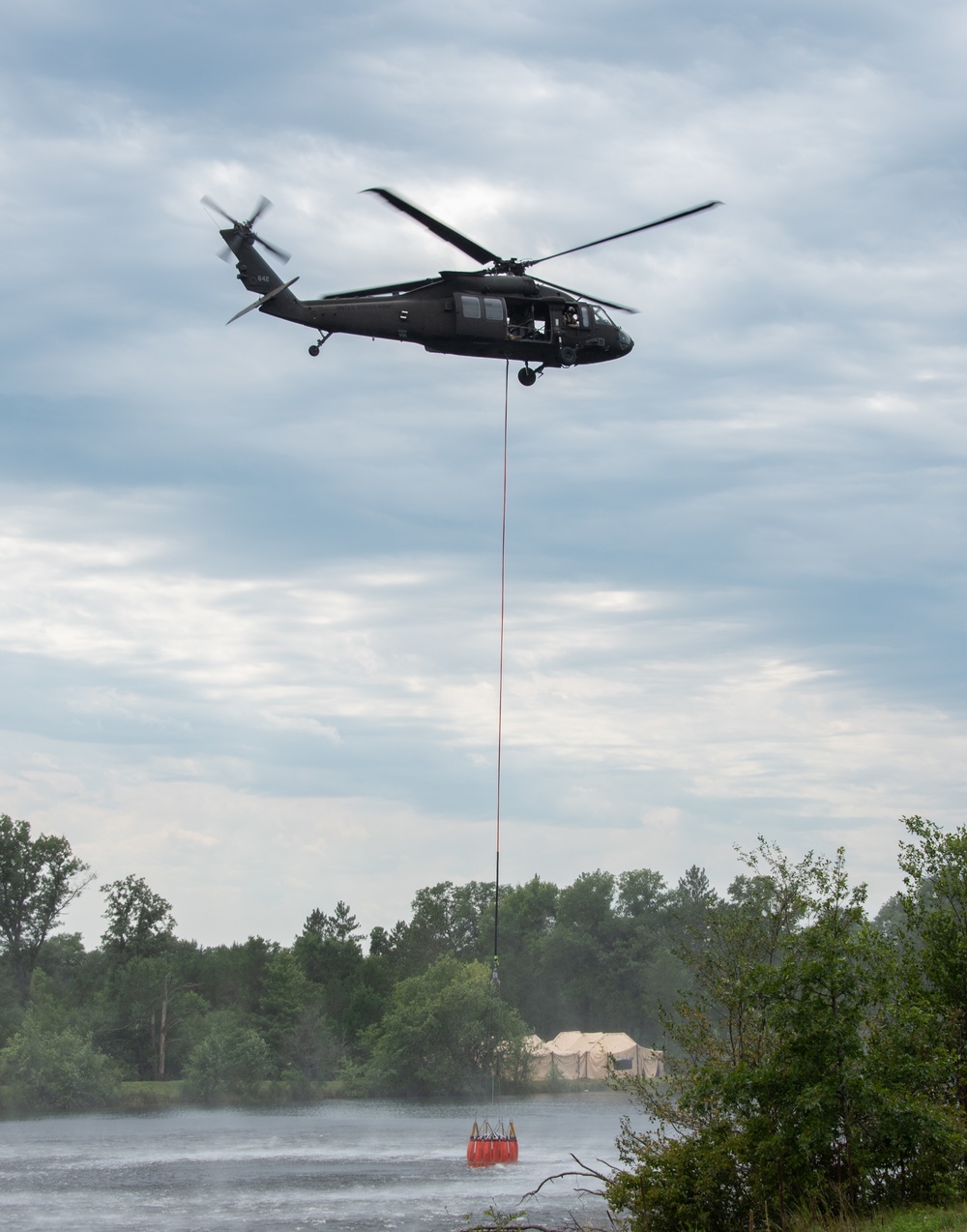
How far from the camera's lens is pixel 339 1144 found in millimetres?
67875

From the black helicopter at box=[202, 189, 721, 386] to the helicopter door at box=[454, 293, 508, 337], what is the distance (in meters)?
0.02

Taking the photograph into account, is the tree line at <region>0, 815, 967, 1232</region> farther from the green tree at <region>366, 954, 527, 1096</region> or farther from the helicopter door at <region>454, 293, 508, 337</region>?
the helicopter door at <region>454, 293, 508, 337</region>

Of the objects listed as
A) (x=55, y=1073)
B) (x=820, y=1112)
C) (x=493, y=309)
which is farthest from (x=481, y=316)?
(x=55, y=1073)

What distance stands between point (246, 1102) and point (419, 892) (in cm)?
4201

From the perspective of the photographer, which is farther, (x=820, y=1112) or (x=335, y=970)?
(x=335, y=970)

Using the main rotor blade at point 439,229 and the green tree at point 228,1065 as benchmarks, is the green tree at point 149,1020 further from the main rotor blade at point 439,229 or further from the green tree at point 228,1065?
the main rotor blade at point 439,229

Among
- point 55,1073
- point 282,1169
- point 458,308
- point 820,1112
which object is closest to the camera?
point 820,1112

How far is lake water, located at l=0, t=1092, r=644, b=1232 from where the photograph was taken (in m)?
44.1

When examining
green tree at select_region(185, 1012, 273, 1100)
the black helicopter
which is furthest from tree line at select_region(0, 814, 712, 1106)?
the black helicopter

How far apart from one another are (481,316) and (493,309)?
1.24ft

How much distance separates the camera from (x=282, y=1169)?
188 ft

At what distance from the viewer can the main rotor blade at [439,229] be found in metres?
26.8

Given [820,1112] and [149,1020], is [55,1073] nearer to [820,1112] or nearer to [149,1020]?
[149,1020]

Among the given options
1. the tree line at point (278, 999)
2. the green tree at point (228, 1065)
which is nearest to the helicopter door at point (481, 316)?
the tree line at point (278, 999)
